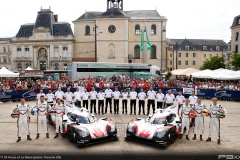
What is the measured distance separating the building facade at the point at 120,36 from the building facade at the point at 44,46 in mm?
3072

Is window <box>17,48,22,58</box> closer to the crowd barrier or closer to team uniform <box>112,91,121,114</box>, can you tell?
the crowd barrier

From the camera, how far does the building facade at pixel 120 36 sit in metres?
64.0

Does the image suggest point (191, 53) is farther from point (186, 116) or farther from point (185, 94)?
point (186, 116)

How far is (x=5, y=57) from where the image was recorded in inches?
2958

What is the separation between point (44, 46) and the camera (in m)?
66.9

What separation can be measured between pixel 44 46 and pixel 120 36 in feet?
65.7

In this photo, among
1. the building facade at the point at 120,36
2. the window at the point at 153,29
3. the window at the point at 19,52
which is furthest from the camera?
the window at the point at 19,52

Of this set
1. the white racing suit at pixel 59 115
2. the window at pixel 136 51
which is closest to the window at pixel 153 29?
the window at pixel 136 51

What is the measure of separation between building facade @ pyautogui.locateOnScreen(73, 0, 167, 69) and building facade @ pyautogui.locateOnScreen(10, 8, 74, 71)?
307 centimetres

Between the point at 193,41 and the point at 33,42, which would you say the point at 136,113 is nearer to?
the point at 33,42

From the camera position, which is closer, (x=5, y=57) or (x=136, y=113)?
(x=136, y=113)

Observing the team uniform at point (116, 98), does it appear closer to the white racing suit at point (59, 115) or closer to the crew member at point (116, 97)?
the crew member at point (116, 97)

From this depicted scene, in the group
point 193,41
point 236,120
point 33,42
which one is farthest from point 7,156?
point 193,41

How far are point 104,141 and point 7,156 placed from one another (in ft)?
28.4
